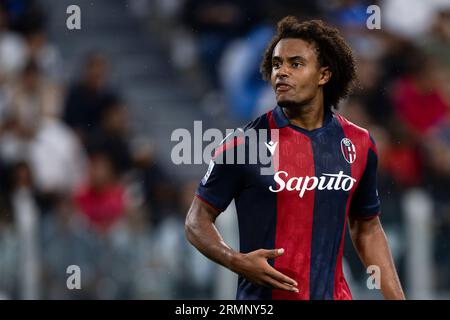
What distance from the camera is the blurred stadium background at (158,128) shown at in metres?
8.77

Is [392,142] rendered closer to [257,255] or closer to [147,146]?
[147,146]

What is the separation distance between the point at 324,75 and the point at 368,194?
65 cm

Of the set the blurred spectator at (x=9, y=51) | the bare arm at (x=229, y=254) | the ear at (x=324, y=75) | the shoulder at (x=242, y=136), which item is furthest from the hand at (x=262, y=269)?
the blurred spectator at (x=9, y=51)

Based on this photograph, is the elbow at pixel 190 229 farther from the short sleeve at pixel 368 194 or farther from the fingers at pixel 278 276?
the short sleeve at pixel 368 194

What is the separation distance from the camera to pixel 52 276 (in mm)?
8797

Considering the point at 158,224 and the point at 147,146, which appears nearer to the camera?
the point at 158,224

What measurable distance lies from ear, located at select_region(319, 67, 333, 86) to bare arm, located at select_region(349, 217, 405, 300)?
0.74 m

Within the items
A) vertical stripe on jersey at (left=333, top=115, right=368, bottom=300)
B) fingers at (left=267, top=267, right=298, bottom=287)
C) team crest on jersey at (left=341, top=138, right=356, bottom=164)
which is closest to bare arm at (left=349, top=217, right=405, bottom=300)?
vertical stripe on jersey at (left=333, top=115, right=368, bottom=300)

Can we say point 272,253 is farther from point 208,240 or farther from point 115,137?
point 115,137

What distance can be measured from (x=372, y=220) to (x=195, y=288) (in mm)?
3885

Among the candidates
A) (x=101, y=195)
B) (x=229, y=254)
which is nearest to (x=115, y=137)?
(x=101, y=195)

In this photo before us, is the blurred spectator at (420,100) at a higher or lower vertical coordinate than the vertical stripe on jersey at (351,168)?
higher

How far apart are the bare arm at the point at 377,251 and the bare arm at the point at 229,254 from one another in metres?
0.59
